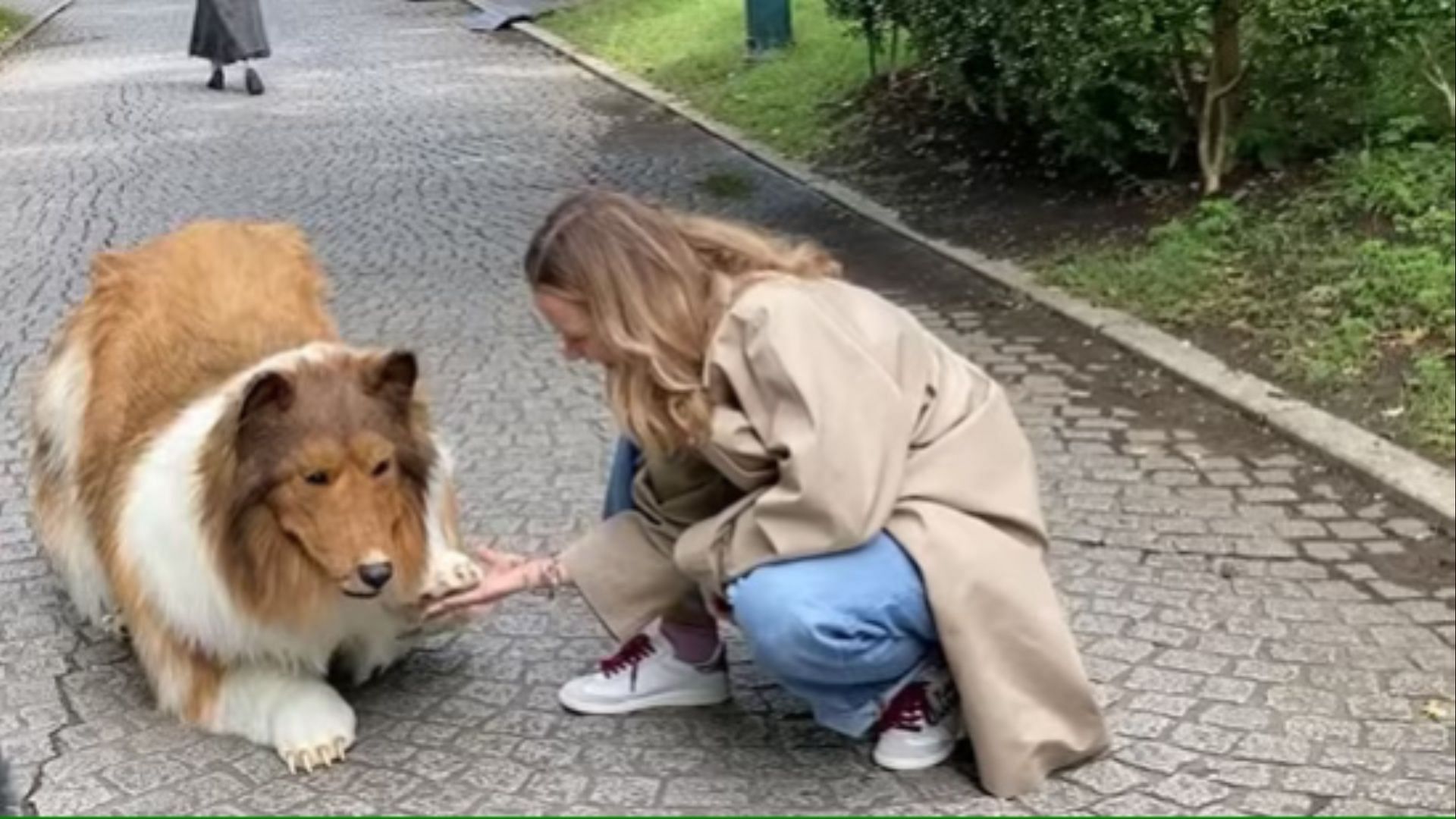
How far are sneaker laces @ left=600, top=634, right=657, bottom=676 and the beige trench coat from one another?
1.40 ft

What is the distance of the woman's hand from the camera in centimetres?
422

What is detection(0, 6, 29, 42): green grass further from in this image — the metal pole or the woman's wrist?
the woman's wrist

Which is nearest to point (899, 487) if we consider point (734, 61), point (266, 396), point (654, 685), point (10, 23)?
point (654, 685)

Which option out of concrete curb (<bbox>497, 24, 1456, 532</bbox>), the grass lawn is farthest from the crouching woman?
the grass lawn

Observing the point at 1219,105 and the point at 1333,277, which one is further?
the point at 1219,105

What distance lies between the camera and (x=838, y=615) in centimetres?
377

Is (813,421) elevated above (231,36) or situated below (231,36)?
above

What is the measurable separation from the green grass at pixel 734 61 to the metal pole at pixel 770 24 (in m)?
0.12

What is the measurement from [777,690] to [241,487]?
56.1 inches

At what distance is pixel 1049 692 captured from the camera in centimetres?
394

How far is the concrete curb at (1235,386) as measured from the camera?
5500mm

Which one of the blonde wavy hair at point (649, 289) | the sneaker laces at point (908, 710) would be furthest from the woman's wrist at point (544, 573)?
the sneaker laces at point (908, 710)

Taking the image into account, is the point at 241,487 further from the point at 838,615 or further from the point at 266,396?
the point at 838,615

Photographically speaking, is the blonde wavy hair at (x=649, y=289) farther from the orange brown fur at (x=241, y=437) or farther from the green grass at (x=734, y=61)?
the green grass at (x=734, y=61)
